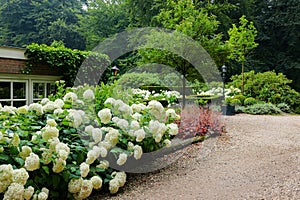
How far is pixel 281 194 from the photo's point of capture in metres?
2.72

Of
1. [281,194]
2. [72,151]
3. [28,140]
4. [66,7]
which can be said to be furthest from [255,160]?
[66,7]

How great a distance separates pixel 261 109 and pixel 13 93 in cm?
763

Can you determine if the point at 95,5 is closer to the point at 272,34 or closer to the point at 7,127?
the point at 272,34

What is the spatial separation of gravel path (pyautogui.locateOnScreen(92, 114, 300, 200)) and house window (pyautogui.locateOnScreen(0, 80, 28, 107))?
200 inches

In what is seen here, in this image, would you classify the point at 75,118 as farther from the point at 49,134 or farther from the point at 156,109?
the point at 156,109

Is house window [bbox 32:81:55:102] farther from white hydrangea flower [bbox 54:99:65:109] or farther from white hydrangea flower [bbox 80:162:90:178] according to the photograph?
white hydrangea flower [bbox 80:162:90:178]

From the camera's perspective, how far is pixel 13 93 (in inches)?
300

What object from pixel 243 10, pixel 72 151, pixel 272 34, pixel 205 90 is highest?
pixel 243 10

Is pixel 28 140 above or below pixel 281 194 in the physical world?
above

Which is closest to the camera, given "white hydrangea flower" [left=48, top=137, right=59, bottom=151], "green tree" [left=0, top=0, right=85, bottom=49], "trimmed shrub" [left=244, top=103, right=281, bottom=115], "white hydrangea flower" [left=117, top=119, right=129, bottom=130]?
"white hydrangea flower" [left=48, top=137, right=59, bottom=151]

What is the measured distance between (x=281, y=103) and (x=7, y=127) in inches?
423

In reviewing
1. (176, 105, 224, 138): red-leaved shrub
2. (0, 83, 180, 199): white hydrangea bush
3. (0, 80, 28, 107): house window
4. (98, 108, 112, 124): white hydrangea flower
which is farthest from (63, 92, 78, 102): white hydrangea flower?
(0, 80, 28, 107): house window

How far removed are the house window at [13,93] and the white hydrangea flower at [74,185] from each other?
18.2 feet

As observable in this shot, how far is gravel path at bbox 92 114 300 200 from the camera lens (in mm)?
2824
